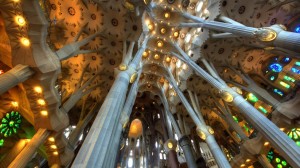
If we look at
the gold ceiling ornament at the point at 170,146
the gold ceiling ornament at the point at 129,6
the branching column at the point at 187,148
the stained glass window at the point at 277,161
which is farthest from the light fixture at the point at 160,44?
the stained glass window at the point at 277,161

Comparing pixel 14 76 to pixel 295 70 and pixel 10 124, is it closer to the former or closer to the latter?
pixel 10 124

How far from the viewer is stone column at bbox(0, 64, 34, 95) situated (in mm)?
6497

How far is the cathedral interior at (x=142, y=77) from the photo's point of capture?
753 centimetres

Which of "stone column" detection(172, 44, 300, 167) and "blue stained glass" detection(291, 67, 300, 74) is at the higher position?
"blue stained glass" detection(291, 67, 300, 74)

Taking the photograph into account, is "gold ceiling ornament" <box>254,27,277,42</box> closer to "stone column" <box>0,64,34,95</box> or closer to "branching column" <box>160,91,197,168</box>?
"stone column" <box>0,64,34,95</box>

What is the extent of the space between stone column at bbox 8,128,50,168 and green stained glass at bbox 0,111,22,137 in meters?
4.40

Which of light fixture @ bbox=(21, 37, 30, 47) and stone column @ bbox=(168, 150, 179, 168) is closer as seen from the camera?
light fixture @ bbox=(21, 37, 30, 47)

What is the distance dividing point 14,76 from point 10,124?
26.0ft

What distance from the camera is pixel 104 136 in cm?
568

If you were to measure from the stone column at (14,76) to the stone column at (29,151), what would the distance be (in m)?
3.69

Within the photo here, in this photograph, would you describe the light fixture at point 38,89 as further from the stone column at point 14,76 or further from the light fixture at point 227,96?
the light fixture at point 227,96

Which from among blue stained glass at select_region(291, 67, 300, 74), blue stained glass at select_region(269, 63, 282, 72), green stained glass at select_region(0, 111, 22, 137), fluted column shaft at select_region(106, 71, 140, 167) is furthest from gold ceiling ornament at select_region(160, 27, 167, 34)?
green stained glass at select_region(0, 111, 22, 137)

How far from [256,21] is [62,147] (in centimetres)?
1718

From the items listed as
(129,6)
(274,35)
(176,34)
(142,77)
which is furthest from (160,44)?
(274,35)
